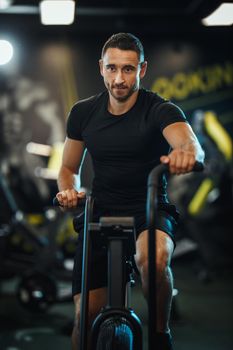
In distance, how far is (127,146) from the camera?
2.64m

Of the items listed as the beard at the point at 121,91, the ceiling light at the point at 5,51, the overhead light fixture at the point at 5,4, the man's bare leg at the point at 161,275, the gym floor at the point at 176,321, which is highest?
the overhead light fixture at the point at 5,4

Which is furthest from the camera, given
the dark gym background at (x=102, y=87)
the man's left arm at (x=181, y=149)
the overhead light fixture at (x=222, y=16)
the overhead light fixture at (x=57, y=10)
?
the dark gym background at (x=102, y=87)

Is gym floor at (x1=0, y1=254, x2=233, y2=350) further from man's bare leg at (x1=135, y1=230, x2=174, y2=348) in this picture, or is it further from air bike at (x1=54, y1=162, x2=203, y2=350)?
air bike at (x1=54, y1=162, x2=203, y2=350)

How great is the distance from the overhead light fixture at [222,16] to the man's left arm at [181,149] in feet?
15.4

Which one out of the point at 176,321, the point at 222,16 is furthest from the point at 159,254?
the point at 222,16

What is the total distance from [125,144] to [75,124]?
335 mm

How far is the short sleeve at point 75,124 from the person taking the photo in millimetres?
2842

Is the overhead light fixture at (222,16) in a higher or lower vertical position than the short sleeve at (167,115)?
higher

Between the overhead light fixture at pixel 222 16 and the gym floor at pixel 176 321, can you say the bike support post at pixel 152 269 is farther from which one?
the overhead light fixture at pixel 222 16

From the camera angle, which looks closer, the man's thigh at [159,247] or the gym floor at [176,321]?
the man's thigh at [159,247]

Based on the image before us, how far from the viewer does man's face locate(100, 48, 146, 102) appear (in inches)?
103

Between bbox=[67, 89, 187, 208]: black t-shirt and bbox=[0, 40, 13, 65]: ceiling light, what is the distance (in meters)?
5.05

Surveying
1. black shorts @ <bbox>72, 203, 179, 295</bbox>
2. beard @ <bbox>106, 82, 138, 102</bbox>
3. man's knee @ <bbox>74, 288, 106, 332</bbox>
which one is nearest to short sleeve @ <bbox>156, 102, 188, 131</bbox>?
beard @ <bbox>106, 82, 138, 102</bbox>

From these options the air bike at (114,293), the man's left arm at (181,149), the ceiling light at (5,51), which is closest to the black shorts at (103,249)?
the air bike at (114,293)
